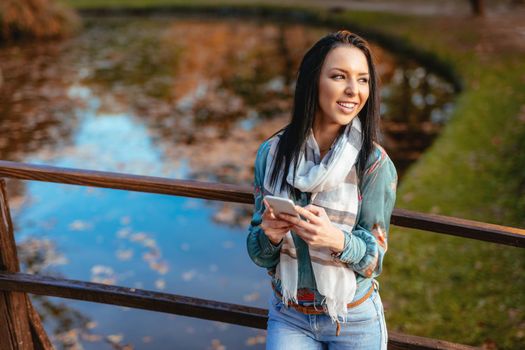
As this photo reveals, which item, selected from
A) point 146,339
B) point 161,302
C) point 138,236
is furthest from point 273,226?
point 138,236

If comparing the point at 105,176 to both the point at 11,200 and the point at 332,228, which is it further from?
the point at 11,200

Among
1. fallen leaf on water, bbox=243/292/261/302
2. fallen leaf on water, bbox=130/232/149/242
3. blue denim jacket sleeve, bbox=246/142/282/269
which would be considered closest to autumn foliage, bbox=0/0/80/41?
fallen leaf on water, bbox=130/232/149/242

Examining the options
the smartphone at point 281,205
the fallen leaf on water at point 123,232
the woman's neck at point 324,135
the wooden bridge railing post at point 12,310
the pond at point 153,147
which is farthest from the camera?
the fallen leaf on water at point 123,232

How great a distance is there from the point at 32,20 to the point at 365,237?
20324mm

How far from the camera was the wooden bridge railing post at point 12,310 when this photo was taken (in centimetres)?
293

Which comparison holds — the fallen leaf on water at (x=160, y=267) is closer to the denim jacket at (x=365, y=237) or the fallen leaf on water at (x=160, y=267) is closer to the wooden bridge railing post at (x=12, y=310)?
the wooden bridge railing post at (x=12, y=310)

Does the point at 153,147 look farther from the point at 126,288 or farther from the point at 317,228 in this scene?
the point at 317,228

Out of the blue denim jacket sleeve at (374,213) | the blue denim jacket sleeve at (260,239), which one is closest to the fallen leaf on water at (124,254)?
the blue denim jacket sleeve at (260,239)

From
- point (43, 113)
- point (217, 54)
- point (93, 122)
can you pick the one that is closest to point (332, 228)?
point (93, 122)

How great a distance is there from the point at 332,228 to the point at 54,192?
7.15 m

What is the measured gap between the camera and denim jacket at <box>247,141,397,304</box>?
209cm

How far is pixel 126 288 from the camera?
2.92 m

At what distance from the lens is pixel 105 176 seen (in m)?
2.80

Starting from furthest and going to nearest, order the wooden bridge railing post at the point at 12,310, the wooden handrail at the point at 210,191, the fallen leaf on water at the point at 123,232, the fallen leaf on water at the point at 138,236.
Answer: the fallen leaf on water at the point at 123,232, the fallen leaf on water at the point at 138,236, the wooden bridge railing post at the point at 12,310, the wooden handrail at the point at 210,191
